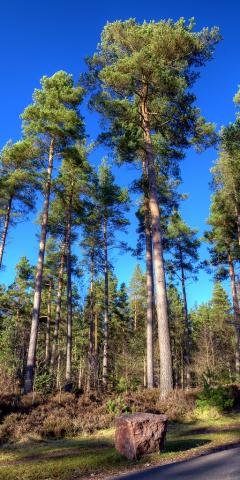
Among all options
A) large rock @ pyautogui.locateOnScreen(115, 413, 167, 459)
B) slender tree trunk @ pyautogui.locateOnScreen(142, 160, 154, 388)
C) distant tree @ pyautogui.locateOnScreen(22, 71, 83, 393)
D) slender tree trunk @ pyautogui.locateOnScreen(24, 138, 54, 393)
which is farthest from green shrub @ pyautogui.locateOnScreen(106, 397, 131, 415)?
distant tree @ pyautogui.locateOnScreen(22, 71, 83, 393)

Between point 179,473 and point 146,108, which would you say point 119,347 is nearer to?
point 146,108

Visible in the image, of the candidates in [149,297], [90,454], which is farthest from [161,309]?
[90,454]

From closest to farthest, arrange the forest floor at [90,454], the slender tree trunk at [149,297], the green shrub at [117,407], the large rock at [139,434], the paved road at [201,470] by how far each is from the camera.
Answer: the paved road at [201,470] < the forest floor at [90,454] < the large rock at [139,434] < the green shrub at [117,407] < the slender tree trunk at [149,297]

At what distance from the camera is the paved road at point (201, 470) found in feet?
14.9

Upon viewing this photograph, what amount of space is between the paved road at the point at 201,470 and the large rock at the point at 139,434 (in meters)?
0.84

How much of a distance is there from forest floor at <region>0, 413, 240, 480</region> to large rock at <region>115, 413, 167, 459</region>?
0.16 m

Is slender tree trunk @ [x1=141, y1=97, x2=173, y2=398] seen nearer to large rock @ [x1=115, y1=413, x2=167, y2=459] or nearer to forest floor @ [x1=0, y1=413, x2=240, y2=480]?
forest floor @ [x1=0, y1=413, x2=240, y2=480]

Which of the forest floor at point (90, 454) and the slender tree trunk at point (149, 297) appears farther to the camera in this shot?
the slender tree trunk at point (149, 297)

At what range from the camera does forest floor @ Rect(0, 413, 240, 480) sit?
5.41 m

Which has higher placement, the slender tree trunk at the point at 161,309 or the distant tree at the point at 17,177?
the distant tree at the point at 17,177

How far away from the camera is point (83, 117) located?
1744 cm

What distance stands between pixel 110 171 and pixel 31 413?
57.6 feet

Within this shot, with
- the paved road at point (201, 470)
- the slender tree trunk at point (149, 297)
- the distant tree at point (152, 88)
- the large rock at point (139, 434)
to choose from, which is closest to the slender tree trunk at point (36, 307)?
the distant tree at point (152, 88)

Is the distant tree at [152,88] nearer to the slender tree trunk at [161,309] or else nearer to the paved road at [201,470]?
the slender tree trunk at [161,309]
